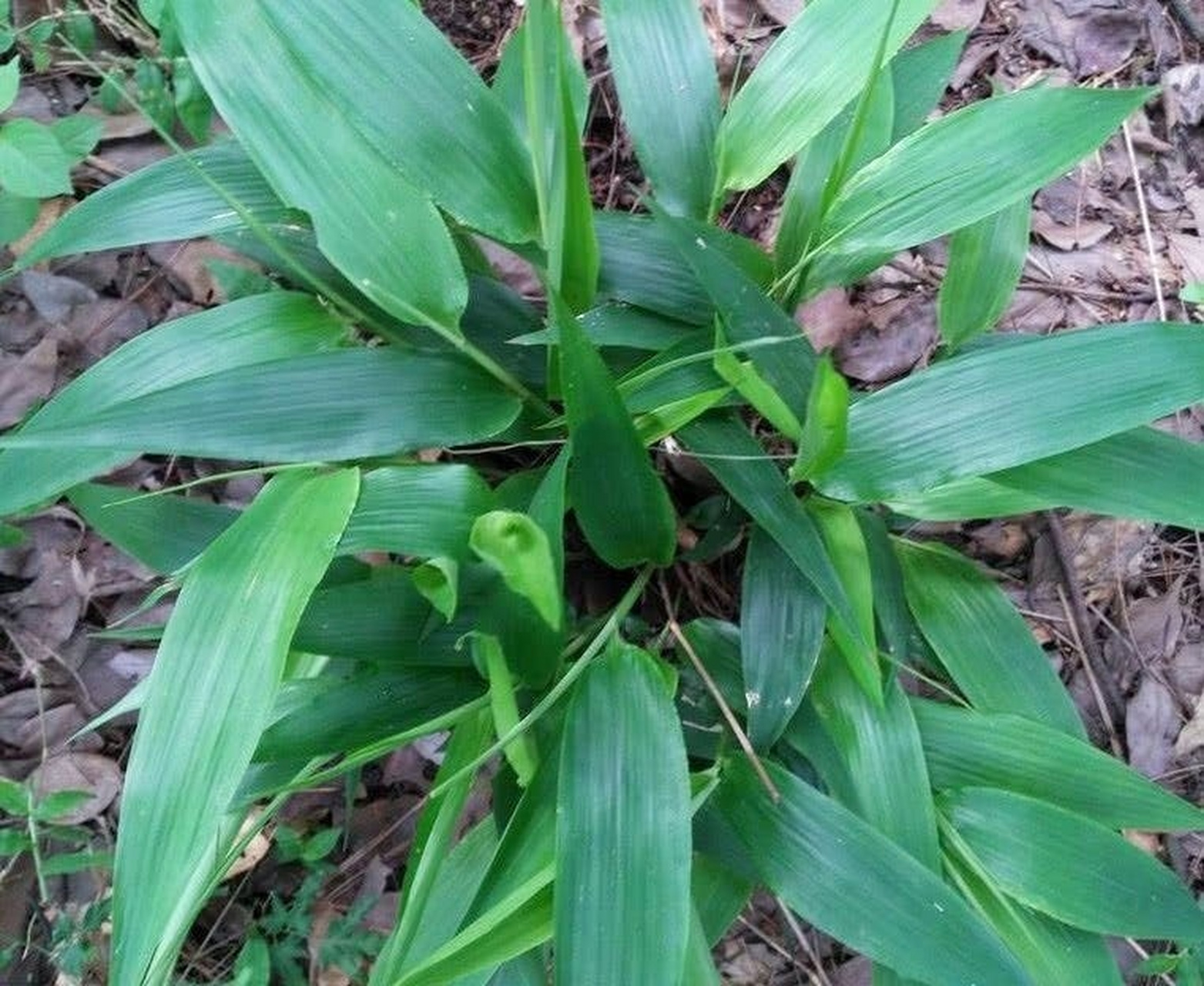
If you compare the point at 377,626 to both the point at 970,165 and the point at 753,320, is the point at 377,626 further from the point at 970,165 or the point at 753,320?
the point at 970,165

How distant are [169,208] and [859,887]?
0.73 m

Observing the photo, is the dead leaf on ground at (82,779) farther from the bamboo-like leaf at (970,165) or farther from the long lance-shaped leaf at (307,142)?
the bamboo-like leaf at (970,165)

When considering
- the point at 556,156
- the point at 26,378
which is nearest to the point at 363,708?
the point at 556,156

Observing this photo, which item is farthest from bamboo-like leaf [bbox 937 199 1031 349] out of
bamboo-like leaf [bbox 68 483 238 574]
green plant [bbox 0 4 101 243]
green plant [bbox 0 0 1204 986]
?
green plant [bbox 0 4 101 243]

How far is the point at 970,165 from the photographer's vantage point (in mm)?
781

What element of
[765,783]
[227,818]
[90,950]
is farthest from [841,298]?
[90,950]

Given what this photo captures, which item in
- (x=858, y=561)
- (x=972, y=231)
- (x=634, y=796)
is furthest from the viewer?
(x=972, y=231)

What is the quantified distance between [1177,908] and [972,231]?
1.78ft

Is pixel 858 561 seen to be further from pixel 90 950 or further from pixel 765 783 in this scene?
pixel 90 950

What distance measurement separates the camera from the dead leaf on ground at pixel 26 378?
112 cm

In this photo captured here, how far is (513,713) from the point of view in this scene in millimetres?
696

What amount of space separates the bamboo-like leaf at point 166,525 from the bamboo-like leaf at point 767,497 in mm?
391

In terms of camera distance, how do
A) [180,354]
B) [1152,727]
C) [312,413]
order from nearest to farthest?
[312,413] < [180,354] < [1152,727]

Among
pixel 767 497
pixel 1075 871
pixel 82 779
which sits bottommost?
pixel 82 779
